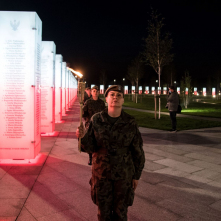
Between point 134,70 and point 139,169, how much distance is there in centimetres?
3719

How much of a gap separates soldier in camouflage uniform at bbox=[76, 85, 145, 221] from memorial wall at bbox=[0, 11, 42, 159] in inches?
168

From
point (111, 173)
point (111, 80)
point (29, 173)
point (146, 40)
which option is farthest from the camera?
point (111, 80)

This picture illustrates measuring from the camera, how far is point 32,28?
6711 mm

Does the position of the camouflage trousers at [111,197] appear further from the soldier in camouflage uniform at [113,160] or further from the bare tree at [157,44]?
the bare tree at [157,44]

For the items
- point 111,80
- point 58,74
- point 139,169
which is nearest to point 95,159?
point 139,169

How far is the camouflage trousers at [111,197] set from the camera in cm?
291

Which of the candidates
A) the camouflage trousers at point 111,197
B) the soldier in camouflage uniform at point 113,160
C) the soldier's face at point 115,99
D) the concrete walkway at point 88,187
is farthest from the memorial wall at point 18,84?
the camouflage trousers at point 111,197

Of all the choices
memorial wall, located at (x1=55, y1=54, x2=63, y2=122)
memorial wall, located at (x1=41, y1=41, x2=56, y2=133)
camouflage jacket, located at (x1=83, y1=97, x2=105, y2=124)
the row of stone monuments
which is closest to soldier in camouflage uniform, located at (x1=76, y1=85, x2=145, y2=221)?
camouflage jacket, located at (x1=83, y1=97, x2=105, y2=124)

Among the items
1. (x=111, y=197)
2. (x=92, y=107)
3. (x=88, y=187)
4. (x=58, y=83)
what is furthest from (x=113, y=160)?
(x=58, y=83)

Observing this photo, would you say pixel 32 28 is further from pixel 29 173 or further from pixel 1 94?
pixel 29 173

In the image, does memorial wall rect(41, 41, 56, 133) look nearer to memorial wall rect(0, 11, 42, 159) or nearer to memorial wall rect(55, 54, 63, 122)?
memorial wall rect(55, 54, 63, 122)

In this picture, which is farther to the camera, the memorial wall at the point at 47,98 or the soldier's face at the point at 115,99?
the memorial wall at the point at 47,98

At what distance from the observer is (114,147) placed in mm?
2891

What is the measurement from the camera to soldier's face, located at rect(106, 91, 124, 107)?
3.06 m
